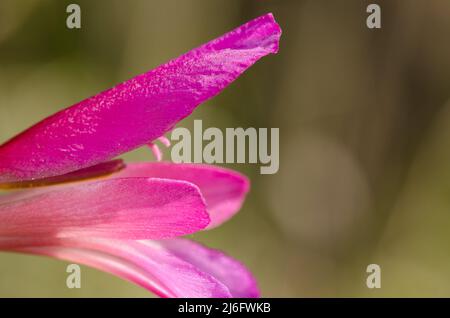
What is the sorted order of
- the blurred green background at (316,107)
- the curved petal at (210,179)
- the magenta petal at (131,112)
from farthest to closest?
1. the blurred green background at (316,107)
2. the curved petal at (210,179)
3. the magenta petal at (131,112)

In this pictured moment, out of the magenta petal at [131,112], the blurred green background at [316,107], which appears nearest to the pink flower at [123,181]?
the magenta petal at [131,112]

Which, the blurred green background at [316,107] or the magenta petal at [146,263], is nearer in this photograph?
the magenta petal at [146,263]

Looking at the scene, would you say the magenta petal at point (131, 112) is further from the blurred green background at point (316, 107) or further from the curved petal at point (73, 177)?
the blurred green background at point (316, 107)

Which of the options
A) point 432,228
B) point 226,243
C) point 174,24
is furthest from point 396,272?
point 174,24

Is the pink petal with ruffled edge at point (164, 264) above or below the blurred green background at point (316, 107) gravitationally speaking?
below

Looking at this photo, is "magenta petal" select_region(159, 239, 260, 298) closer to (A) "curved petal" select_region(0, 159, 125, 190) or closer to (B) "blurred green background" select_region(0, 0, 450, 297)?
(A) "curved petal" select_region(0, 159, 125, 190)

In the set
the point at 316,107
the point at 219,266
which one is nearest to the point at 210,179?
→ the point at 219,266

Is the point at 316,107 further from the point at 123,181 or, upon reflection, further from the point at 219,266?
the point at 123,181
